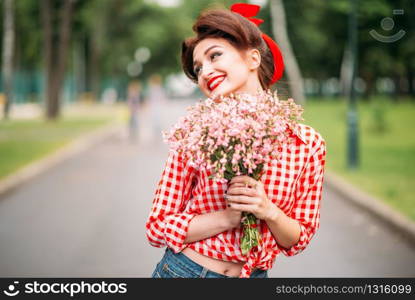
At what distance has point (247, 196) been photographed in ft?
6.46

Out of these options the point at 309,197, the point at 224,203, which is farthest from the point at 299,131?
the point at 224,203

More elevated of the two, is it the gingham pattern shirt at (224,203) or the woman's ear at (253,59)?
the woman's ear at (253,59)

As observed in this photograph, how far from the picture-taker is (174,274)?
2211 millimetres

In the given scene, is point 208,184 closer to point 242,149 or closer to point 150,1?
point 242,149

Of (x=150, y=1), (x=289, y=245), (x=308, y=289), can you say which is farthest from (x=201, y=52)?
(x=150, y=1)

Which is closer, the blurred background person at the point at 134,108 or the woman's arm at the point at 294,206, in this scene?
the woman's arm at the point at 294,206

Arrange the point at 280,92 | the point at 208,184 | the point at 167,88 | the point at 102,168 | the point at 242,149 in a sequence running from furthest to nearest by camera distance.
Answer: the point at 167,88
the point at 102,168
the point at 280,92
the point at 208,184
the point at 242,149

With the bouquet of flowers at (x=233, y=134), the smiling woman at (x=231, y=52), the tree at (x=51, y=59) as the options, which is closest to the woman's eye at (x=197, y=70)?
the smiling woman at (x=231, y=52)

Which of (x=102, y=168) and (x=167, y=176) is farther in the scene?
(x=102, y=168)

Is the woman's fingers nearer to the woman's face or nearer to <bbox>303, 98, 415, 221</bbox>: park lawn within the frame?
the woman's face

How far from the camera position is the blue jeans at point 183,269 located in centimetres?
218

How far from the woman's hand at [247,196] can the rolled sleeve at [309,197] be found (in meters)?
0.25

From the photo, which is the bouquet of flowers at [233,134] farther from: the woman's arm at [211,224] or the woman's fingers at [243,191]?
the woman's arm at [211,224]

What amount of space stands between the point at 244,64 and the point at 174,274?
30.6 inches
